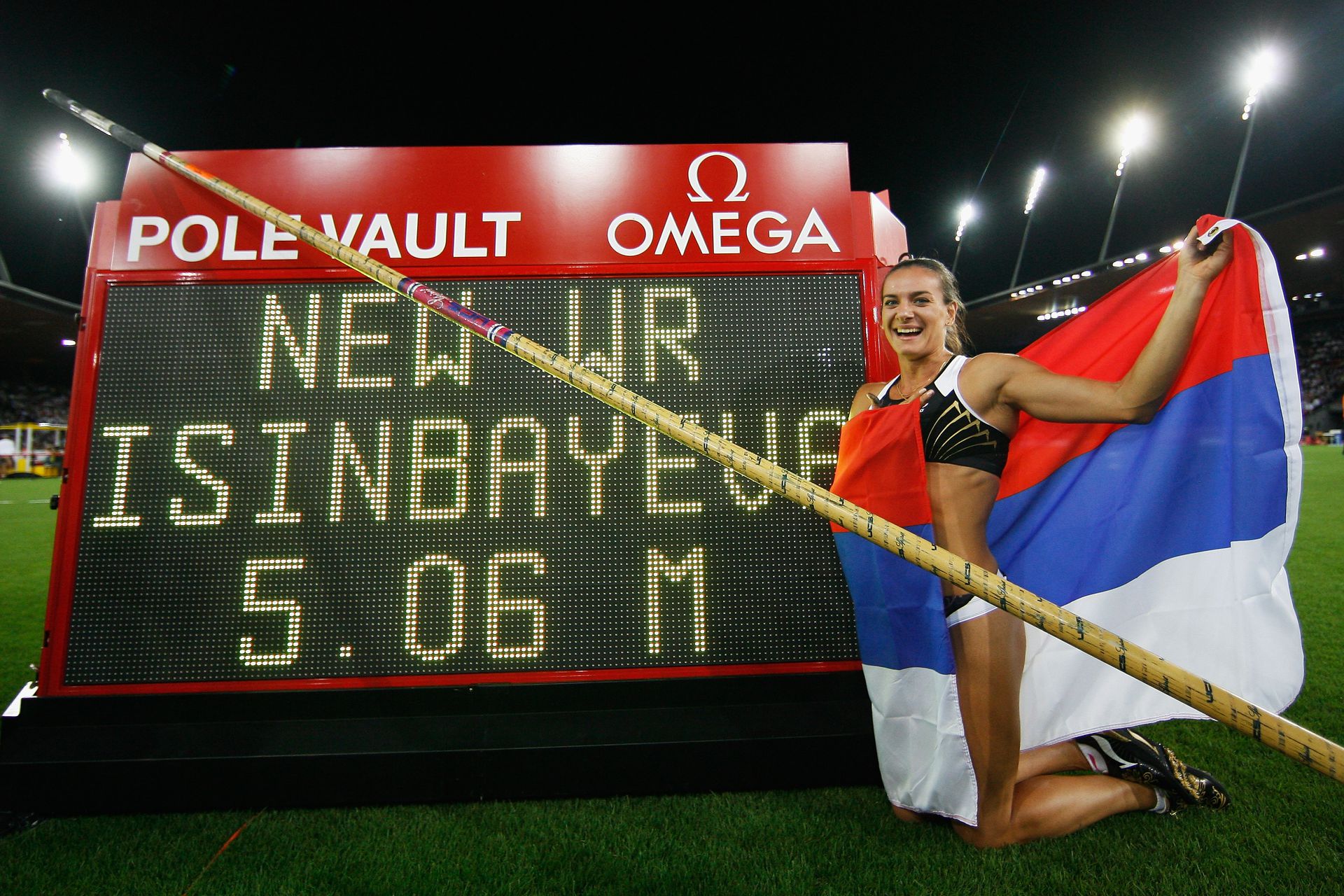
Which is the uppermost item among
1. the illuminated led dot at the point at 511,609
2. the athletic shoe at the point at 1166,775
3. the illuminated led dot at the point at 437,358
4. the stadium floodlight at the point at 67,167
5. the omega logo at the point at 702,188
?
the stadium floodlight at the point at 67,167

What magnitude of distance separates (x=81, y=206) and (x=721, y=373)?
23638 millimetres

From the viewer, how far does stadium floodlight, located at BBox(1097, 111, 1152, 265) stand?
16.2 meters

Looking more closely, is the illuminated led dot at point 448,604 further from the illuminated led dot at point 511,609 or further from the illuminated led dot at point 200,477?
the illuminated led dot at point 200,477

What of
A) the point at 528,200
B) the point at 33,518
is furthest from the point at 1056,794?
the point at 33,518

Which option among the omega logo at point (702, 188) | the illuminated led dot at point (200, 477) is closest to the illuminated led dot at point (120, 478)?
the illuminated led dot at point (200, 477)

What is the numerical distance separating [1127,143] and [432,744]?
21827 mm

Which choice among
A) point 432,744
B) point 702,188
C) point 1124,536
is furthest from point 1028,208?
point 432,744

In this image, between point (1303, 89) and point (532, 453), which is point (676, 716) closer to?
point (532, 453)

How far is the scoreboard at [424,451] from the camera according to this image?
238 centimetres

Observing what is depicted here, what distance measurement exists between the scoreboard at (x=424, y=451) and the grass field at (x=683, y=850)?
0.47 m

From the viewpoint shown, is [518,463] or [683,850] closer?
[683,850]

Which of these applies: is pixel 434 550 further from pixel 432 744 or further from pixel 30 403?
pixel 30 403

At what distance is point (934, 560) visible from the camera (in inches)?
62.0

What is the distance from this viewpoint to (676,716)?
2.34 meters
